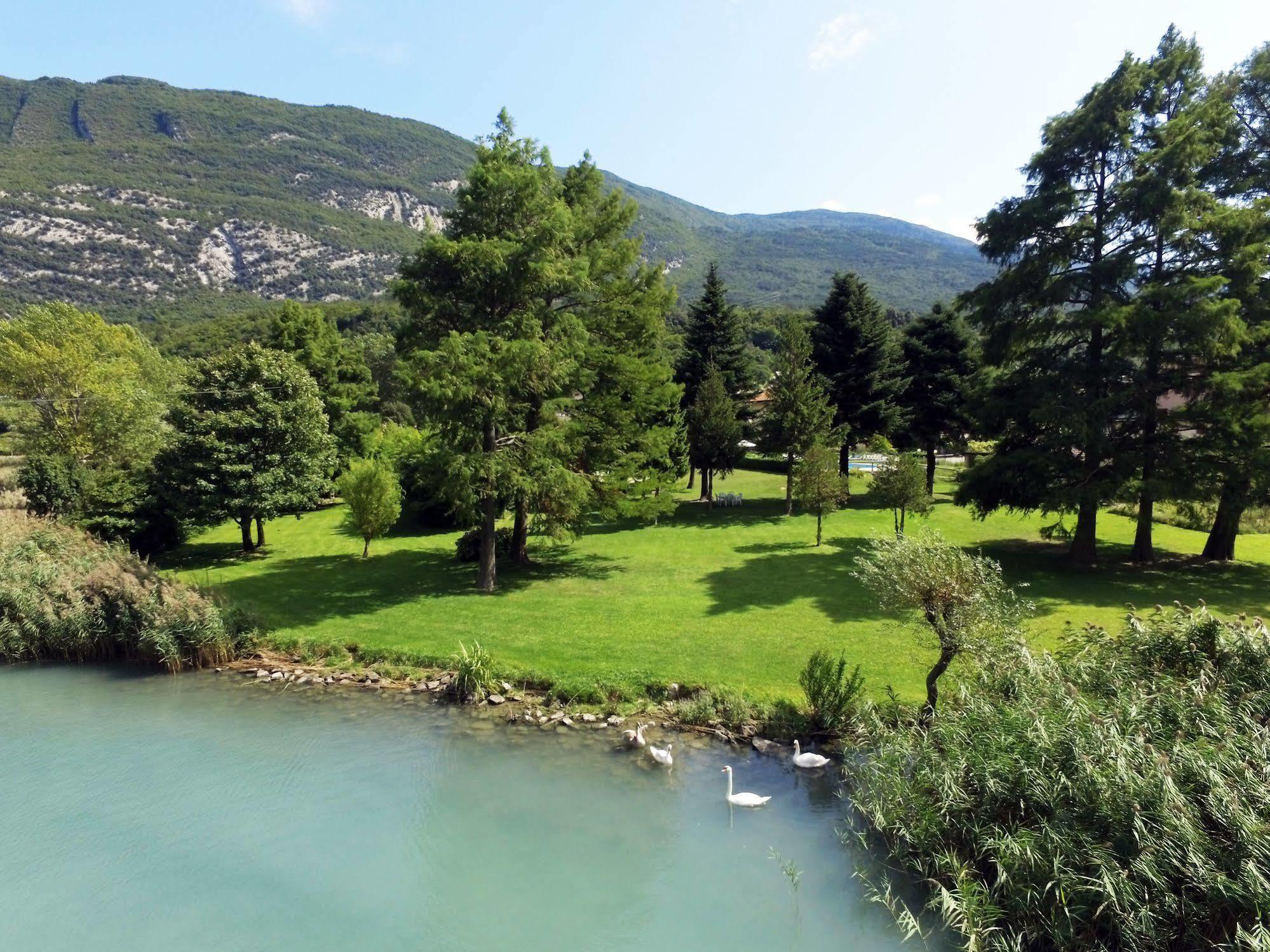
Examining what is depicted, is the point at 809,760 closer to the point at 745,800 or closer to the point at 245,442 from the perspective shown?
the point at 745,800

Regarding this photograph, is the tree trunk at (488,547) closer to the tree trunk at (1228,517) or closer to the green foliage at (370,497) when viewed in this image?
the green foliage at (370,497)

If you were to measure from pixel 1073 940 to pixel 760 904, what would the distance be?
3.16 m

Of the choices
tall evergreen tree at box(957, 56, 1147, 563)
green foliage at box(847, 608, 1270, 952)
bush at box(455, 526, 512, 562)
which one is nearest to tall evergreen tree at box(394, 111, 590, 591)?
bush at box(455, 526, 512, 562)

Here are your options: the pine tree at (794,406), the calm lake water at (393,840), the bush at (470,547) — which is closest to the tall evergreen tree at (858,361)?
the pine tree at (794,406)

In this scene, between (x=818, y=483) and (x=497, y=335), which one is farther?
(x=818, y=483)

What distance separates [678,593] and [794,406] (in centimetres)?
1288

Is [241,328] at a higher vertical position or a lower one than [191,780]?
higher

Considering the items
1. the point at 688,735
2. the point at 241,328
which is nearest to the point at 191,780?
the point at 688,735

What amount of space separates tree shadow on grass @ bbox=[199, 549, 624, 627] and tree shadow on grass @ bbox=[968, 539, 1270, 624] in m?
12.1

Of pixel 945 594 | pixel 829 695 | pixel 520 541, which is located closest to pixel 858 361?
pixel 520 541

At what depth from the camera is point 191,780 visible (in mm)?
10797

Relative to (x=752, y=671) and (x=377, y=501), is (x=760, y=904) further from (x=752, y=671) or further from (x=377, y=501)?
(x=377, y=501)

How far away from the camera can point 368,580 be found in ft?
66.3

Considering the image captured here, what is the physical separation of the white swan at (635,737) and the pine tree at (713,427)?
1989 cm
